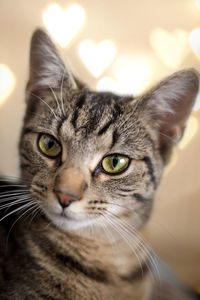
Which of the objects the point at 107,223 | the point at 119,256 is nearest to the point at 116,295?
the point at 119,256

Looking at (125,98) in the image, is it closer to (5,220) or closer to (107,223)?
(107,223)

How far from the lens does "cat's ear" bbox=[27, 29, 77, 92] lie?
821 mm

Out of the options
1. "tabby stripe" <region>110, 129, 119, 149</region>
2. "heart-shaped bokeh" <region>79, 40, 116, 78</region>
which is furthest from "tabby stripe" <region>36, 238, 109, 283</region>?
"heart-shaped bokeh" <region>79, 40, 116, 78</region>

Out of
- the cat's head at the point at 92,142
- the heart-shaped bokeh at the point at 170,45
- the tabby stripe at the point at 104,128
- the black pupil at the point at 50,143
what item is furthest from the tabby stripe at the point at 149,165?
the heart-shaped bokeh at the point at 170,45

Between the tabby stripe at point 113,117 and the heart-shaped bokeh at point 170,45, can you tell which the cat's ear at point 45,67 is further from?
the heart-shaped bokeh at point 170,45

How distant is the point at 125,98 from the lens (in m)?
0.88

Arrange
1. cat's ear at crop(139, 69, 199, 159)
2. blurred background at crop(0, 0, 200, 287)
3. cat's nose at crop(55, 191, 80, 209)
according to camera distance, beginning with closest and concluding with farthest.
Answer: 1. cat's nose at crop(55, 191, 80, 209)
2. cat's ear at crop(139, 69, 199, 159)
3. blurred background at crop(0, 0, 200, 287)

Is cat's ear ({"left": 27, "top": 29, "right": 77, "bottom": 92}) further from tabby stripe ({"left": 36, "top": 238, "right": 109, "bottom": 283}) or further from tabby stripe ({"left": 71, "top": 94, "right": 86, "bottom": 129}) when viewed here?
tabby stripe ({"left": 36, "top": 238, "right": 109, "bottom": 283})

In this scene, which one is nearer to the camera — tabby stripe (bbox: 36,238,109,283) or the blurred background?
tabby stripe (bbox: 36,238,109,283)

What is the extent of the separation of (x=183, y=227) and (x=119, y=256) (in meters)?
0.52

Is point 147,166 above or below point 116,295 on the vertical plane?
above

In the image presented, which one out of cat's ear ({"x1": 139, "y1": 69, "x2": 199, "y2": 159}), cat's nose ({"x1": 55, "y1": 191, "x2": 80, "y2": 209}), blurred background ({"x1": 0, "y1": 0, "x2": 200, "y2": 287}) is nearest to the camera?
cat's nose ({"x1": 55, "y1": 191, "x2": 80, "y2": 209})

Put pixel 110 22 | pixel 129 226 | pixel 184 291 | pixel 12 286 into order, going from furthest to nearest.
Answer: pixel 184 291
pixel 110 22
pixel 129 226
pixel 12 286

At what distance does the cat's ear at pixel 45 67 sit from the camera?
2.69 ft
